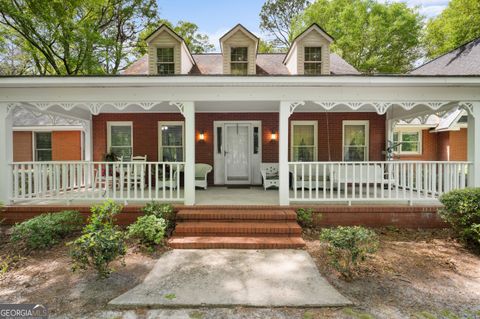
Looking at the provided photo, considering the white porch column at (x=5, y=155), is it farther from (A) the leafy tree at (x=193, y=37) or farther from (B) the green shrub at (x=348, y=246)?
(A) the leafy tree at (x=193, y=37)

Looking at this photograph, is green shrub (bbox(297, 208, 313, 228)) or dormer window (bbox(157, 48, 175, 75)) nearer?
green shrub (bbox(297, 208, 313, 228))

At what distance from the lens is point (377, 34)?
19.9m

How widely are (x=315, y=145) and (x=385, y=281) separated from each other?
5.99 metres

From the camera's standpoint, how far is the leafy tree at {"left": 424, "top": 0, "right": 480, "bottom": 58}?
16.6 metres

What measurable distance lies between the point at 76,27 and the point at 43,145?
6.37 m

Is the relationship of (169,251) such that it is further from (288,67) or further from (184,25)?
(184,25)

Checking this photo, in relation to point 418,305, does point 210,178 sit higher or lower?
higher

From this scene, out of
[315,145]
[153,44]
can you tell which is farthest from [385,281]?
[153,44]

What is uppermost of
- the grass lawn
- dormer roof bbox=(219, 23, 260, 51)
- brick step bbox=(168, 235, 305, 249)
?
dormer roof bbox=(219, 23, 260, 51)

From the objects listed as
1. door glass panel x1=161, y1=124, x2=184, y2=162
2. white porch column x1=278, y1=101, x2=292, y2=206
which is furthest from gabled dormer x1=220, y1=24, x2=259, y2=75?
door glass panel x1=161, y1=124, x2=184, y2=162

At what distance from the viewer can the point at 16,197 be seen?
5.93m

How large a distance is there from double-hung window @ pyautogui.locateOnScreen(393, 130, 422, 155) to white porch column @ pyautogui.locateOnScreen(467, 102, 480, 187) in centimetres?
877

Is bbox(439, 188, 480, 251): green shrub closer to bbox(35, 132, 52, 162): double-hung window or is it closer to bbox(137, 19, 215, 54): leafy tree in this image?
bbox(35, 132, 52, 162): double-hung window

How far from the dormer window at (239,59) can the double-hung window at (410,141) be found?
33.8 ft
